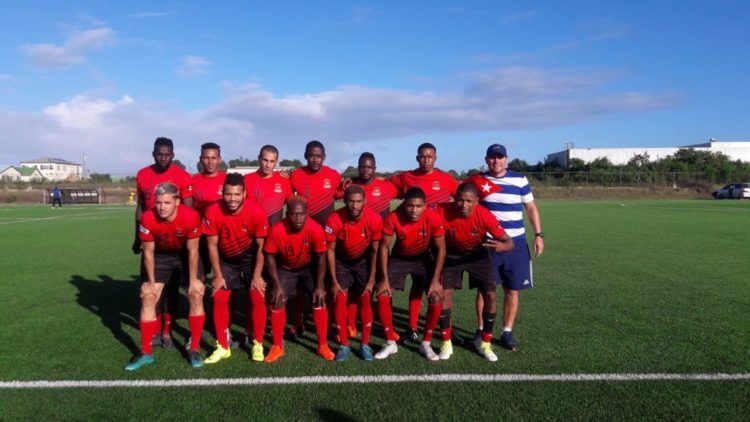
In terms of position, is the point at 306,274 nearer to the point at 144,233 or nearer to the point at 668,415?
the point at 144,233

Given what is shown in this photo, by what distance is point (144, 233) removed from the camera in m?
4.54

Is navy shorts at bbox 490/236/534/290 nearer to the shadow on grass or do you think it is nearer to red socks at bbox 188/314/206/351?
red socks at bbox 188/314/206/351

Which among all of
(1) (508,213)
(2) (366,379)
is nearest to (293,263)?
(2) (366,379)

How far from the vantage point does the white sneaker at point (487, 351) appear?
457cm

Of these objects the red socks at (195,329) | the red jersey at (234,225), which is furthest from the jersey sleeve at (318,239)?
the red socks at (195,329)

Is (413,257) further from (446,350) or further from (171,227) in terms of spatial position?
(171,227)

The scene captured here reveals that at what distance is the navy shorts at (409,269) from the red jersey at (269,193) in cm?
134

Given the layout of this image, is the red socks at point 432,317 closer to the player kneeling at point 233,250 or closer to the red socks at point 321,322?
the red socks at point 321,322

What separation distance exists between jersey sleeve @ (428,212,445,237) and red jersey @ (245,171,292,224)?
1600 mm

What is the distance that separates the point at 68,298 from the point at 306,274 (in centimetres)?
417

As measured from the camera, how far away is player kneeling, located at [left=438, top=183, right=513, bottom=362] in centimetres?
467

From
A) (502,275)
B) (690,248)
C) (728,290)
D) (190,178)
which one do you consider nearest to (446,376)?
(502,275)

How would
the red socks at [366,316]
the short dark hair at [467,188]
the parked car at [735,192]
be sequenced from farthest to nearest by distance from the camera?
1. the parked car at [735,192]
2. the red socks at [366,316]
3. the short dark hair at [467,188]

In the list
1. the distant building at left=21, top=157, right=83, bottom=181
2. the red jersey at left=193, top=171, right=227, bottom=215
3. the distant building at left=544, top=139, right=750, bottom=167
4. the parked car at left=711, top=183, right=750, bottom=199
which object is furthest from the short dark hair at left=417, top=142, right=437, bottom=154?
the distant building at left=21, top=157, right=83, bottom=181
